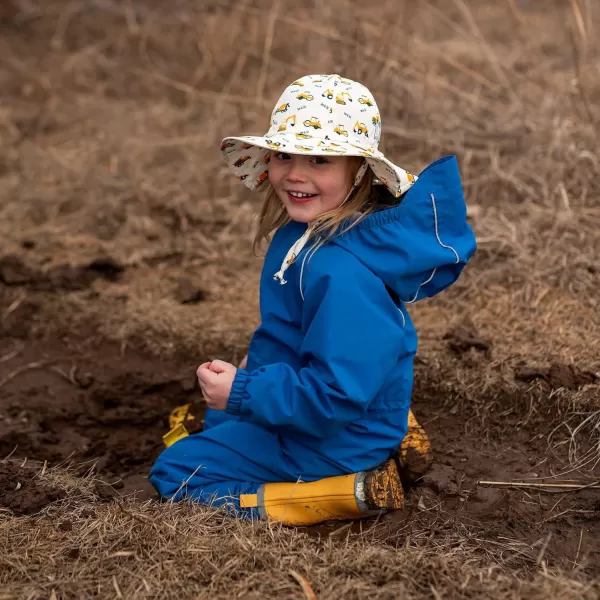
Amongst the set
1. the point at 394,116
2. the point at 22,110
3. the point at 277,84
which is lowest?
the point at 22,110

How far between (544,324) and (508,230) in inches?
31.4

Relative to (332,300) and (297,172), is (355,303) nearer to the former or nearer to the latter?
(332,300)

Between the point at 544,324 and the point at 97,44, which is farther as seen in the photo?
the point at 97,44

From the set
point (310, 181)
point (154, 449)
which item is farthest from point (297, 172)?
point (154, 449)

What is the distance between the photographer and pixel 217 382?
9.19 feet

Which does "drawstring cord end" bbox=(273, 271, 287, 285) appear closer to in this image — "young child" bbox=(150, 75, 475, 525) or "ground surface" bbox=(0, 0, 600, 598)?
"young child" bbox=(150, 75, 475, 525)

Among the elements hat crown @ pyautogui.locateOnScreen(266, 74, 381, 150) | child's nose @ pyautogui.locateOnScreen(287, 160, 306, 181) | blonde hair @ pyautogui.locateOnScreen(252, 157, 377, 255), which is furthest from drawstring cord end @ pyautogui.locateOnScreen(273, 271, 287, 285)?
hat crown @ pyautogui.locateOnScreen(266, 74, 381, 150)

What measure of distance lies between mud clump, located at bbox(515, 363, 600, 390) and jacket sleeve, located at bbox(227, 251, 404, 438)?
1.02 m

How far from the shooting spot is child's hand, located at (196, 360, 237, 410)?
2.80 metres

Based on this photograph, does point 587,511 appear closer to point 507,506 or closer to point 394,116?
point 507,506

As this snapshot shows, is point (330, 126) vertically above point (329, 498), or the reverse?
point (330, 126)

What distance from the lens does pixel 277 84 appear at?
7.08 metres

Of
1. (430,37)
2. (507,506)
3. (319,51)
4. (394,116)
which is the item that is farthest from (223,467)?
(430,37)

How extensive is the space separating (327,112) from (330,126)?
1.8 inches
